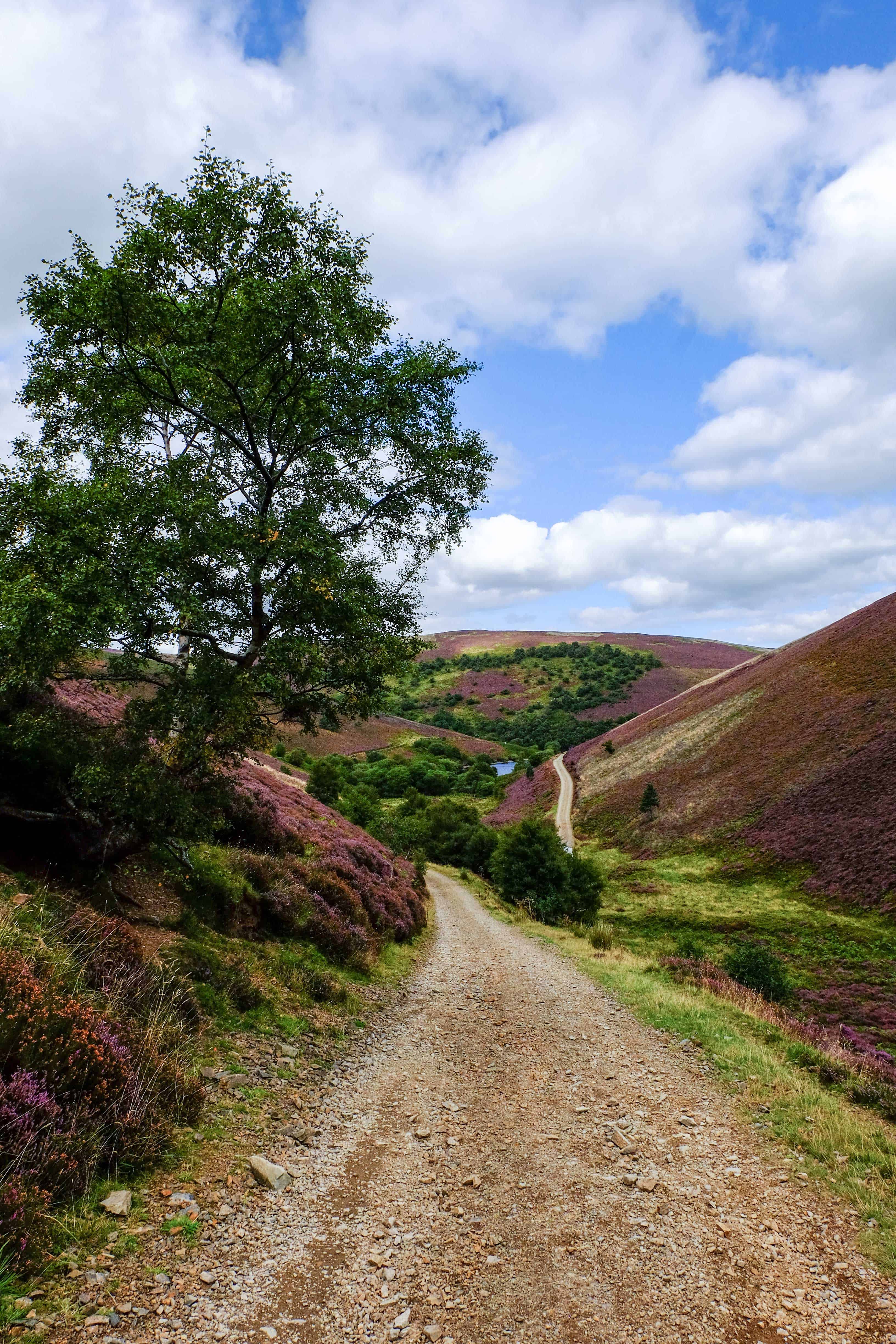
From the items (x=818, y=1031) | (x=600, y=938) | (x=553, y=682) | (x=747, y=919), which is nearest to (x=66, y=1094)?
(x=818, y=1031)

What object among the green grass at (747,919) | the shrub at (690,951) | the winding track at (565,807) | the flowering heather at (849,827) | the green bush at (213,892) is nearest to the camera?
the green bush at (213,892)

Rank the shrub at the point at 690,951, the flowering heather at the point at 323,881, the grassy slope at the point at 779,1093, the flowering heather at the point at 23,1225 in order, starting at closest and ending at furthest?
the flowering heather at the point at 23,1225, the grassy slope at the point at 779,1093, the flowering heather at the point at 323,881, the shrub at the point at 690,951

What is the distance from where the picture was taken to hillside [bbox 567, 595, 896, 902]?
115 ft

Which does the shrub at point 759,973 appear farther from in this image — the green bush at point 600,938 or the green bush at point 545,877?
the green bush at point 545,877

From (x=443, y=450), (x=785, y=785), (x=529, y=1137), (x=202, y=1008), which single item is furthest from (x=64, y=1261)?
(x=785, y=785)

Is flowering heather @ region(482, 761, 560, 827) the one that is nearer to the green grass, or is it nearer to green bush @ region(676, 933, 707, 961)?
the green grass

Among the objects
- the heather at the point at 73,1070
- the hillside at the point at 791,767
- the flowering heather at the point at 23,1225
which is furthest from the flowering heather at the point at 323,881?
the hillside at the point at 791,767

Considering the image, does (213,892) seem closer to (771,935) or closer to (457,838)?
(771,935)

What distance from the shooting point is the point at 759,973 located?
21328 mm

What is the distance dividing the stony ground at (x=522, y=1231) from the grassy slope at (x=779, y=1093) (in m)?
0.32

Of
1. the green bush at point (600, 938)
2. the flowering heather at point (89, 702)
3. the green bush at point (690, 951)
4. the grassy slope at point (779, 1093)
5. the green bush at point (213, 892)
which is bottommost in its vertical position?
the green bush at point (690, 951)

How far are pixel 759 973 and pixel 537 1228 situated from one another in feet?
65.0

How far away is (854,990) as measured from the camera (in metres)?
23.3

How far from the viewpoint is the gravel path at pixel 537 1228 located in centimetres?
454
